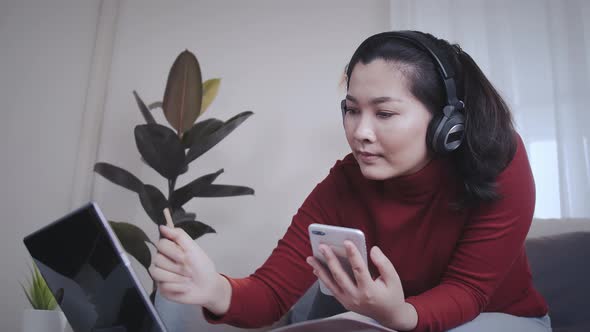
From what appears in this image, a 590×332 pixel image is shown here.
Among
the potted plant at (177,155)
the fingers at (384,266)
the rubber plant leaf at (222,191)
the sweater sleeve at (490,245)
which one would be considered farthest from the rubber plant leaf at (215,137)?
the fingers at (384,266)

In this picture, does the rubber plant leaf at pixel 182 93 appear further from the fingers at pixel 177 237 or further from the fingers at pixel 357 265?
the fingers at pixel 357 265

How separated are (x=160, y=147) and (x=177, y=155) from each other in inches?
2.6

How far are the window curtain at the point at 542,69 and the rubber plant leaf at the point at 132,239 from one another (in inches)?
54.2

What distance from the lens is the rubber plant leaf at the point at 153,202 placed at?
1640mm

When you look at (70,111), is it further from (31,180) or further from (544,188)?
(544,188)

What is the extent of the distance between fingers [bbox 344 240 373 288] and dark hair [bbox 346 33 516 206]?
0.32 metres

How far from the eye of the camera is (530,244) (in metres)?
1.34

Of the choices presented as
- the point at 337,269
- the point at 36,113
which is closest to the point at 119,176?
the point at 36,113

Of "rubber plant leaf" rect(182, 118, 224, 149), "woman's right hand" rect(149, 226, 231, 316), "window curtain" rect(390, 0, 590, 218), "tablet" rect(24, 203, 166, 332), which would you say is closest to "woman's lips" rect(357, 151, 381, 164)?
"woman's right hand" rect(149, 226, 231, 316)

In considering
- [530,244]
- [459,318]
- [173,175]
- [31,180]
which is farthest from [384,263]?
[31,180]

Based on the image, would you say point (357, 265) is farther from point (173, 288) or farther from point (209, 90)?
point (209, 90)

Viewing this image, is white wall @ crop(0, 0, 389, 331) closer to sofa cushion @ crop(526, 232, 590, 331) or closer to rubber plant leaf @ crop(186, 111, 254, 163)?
rubber plant leaf @ crop(186, 111, 254, 163)

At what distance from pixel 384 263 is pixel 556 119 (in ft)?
4.71

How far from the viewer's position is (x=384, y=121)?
0.82 meters
